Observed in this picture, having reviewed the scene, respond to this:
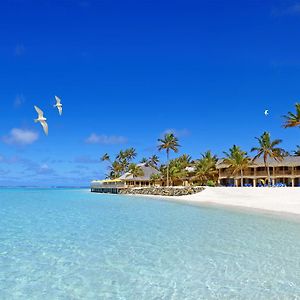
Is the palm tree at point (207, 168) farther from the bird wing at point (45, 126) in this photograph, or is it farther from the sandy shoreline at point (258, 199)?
the bird wing at point (45, 126)

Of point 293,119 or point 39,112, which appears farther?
point 293,119

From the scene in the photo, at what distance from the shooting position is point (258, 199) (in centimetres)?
3438

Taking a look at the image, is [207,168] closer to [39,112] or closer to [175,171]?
[175,171]

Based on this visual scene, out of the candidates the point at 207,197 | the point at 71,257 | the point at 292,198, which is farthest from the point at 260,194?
the point at 71,257

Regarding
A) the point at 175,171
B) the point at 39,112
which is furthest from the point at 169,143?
the point at 39,112

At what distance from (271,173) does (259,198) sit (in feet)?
74.1

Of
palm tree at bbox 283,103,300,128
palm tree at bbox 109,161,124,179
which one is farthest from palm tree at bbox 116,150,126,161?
palm tree at bbox 283,103,300,128

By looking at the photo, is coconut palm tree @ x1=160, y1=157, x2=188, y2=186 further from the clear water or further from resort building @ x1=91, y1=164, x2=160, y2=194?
the clear water

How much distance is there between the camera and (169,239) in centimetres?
1316

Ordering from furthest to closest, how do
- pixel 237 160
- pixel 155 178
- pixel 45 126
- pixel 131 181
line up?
pixel 131 181
pixel 155 178
pixel 237 160
pixel 45 126

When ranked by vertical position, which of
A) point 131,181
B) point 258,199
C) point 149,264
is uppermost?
point 131,181

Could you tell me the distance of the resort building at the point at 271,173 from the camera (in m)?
53.6

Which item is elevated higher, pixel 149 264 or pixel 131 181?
pixel 131 181

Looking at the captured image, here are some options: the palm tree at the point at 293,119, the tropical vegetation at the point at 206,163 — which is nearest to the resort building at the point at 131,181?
the tropical vegetation at the point at 206,163
